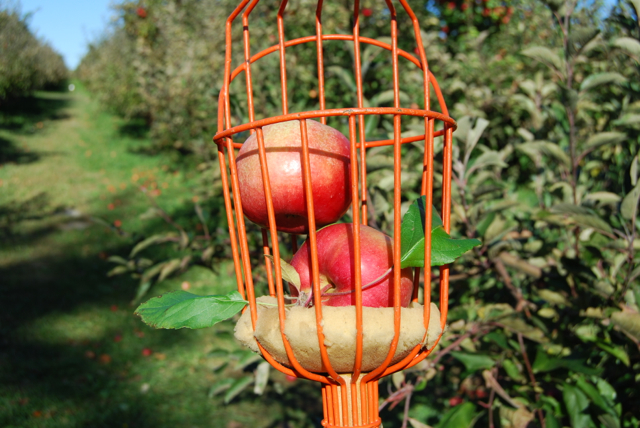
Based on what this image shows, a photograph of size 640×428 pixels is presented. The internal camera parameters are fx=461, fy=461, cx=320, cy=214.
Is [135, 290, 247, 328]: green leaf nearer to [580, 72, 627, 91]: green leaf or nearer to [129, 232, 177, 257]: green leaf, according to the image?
[129, 232, 177, 257]: green leaf

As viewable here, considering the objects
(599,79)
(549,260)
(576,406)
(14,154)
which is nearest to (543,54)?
(599,79)

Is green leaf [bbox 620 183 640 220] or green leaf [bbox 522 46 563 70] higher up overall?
green leaf [bbox 522 46 563 70]

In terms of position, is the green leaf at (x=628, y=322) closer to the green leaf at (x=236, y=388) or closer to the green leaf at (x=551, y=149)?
the green leaf at (x=551, y=149)

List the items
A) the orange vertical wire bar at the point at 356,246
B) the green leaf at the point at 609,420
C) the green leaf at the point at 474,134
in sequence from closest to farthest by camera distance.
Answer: the orange vertical wire bar at the point at 356,246 < the green leaf at the point at 609,420 < the green leaf at the point at 474,134

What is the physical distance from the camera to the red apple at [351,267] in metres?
0.84

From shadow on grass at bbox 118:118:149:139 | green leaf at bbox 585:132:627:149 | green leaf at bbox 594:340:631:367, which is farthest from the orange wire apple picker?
shadow on grass at bbox 118:118:149:139

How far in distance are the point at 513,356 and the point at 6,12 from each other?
14.0 meters

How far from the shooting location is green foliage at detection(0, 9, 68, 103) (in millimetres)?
11461

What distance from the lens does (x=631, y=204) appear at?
125 cm

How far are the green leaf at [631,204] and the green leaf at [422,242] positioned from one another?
73 cm

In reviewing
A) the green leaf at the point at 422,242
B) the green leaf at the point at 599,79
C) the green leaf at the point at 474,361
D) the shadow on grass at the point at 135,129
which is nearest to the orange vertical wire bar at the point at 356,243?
the green leaf at the point at 422,242

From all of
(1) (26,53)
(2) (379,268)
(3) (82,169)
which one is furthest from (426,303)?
(1) (26,53)

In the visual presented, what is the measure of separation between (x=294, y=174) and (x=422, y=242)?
27 centimetres

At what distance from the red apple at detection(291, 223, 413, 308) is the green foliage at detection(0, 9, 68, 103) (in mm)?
13093
